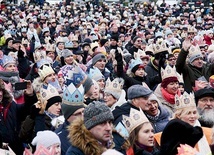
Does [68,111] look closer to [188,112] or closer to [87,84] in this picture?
[188,112]

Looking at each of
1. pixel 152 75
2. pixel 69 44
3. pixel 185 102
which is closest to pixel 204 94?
pixel 185 102

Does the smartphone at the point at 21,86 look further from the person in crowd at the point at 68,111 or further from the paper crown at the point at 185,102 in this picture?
the paper crown at the point at 185,102

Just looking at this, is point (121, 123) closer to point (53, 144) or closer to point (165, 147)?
point (53, 144)

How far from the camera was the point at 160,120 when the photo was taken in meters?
6.27

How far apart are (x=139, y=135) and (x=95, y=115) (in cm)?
64

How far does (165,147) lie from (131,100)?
194 cm

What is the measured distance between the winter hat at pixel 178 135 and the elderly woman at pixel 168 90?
2.53m

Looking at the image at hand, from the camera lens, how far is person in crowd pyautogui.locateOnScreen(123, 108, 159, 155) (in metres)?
5.17

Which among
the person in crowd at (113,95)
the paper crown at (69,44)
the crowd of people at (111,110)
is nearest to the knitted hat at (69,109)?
the crowd of people at (111,110)

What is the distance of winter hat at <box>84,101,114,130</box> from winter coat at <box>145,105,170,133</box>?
4.54 feet

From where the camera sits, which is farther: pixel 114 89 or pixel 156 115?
pixel 114 89

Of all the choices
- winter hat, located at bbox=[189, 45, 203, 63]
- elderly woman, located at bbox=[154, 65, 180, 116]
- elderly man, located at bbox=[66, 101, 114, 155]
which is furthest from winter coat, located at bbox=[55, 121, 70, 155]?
winter hat, located at bbox=[189, 45, 203, 63]

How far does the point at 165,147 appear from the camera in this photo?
4453mm

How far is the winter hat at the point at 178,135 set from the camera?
175 inches
